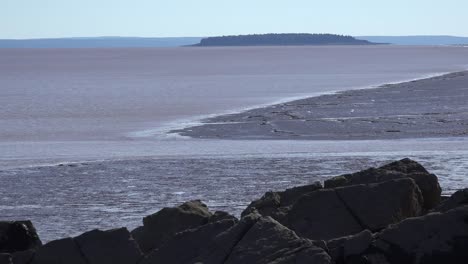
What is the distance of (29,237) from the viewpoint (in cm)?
1067

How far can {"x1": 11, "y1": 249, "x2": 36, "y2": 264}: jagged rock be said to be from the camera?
33.0ft

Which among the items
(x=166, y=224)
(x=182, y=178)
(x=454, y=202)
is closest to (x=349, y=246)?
(x=454, y=202)

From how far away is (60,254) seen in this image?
9.92 m

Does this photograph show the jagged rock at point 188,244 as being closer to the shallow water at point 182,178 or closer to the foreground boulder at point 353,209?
the foreground boulder at point 353,209

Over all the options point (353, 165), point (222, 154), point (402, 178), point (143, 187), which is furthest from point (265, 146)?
point (402, 178)

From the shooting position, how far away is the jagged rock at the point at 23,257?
10062 mm

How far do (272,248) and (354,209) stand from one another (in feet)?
4.41

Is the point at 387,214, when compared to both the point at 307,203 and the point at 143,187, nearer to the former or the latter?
the point at 307,203

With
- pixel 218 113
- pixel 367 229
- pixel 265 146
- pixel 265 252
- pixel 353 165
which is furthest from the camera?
pixel 218 113

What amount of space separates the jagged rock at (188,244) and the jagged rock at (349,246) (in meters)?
1.09

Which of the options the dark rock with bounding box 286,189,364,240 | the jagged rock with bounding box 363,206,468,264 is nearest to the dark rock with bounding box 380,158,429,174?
the dark rock with bounding box 286,189,364,240

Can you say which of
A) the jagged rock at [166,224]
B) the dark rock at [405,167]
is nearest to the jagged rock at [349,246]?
the jagged rock at [166,224]

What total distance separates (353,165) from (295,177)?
Result: 1.75 meters

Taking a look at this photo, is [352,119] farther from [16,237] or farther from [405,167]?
[16,237]
